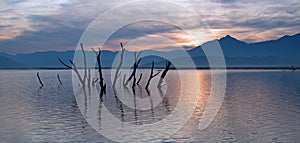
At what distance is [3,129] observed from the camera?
22.2m

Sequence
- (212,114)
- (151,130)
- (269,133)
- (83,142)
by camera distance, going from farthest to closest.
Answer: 1. (212,114)
2. (151,130)
3. (269,133)
4. (83,142)

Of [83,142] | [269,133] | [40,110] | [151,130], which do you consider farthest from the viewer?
[40,110]

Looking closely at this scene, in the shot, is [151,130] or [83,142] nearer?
[83,142]

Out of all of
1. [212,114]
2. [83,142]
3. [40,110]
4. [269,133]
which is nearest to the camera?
[83,142]

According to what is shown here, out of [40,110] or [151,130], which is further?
[40,110]

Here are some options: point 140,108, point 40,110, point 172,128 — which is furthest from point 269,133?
point 40,110

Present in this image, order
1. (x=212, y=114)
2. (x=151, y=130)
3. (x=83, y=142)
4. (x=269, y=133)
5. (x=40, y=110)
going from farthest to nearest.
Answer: (x=40, y=110), (x=212, y=114), (x=151, y=130), (x=269, y=133), (x=83, y=142)

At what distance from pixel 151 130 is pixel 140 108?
10573 millimetres

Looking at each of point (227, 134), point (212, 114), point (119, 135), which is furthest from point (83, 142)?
point (212, 114)

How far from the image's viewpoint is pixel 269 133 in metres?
20.5

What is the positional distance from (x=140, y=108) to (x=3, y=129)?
12.9m

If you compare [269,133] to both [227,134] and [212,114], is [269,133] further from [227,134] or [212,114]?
[212,114]

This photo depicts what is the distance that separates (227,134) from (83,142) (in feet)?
25.3

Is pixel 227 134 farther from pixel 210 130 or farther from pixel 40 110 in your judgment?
pixel 40 110
